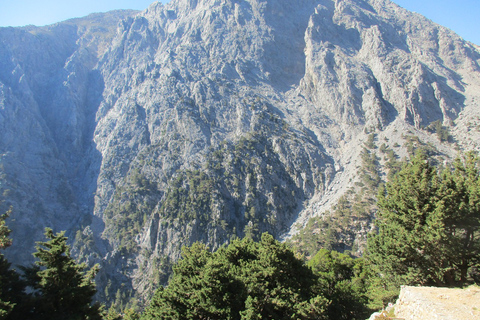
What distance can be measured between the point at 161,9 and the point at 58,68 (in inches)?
2670

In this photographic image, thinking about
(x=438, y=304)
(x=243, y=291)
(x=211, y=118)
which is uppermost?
(x=211, y=118)

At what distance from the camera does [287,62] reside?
141 m

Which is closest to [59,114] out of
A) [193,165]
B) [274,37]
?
[193,165]

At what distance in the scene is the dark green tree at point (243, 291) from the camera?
21031mm

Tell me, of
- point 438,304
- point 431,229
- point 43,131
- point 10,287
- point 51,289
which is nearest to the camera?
point 438,304

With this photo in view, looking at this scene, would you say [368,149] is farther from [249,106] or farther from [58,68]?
[58,68]

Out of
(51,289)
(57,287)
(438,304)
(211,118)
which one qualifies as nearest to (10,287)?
(51,289)

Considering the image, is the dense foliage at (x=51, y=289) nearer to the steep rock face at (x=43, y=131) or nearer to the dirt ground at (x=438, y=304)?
the dirt ground at (x=438, y=304)

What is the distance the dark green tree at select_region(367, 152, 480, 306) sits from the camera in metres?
21.4

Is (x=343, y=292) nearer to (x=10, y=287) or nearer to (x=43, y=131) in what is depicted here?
(x=10, y=287)

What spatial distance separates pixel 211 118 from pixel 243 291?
10075 cm

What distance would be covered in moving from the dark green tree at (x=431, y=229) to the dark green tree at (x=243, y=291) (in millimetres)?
7438

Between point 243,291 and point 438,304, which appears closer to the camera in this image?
point 438,304

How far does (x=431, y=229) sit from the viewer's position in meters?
21.0
